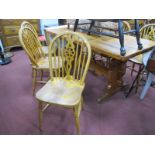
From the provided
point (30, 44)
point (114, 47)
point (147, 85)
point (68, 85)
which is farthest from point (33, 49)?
point (147, 85)

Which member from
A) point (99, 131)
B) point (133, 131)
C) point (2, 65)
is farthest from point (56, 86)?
point (2, 65)

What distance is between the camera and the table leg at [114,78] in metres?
1.99

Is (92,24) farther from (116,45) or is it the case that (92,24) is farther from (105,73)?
(105,73)

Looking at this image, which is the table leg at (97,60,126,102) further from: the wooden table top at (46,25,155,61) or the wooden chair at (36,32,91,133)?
the wooden chair at (36,32,91,133)

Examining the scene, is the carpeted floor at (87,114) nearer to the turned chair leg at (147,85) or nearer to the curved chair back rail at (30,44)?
the turned chair leg at (147,85)

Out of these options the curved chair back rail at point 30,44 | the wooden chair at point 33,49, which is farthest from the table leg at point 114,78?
the curved chair back rail at point 30,44

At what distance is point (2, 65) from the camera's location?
3148 millimetres

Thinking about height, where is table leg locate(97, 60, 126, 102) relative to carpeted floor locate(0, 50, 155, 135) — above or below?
above

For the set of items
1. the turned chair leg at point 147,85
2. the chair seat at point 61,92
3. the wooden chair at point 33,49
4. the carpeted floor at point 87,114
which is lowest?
the carpeted floor at point 87,114

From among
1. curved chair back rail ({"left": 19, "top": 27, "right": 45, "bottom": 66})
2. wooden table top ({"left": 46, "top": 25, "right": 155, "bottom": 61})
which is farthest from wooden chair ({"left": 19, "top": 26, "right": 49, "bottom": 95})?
wooden table top ({"left": 46, "top": 25, "right": 155, "bottom": 61})

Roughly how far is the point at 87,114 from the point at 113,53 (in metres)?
0.81

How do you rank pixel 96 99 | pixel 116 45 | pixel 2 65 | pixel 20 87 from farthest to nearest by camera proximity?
pixel 2 65 → pixel 20 87 → pixel 96 99 → pixel 116 45

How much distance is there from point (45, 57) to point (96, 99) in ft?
3.07

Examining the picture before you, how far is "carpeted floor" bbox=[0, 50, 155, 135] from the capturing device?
1.73 m
